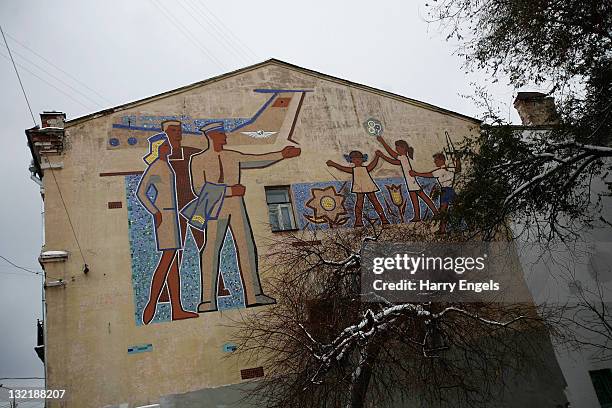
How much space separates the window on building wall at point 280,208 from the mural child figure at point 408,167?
3.03 meters

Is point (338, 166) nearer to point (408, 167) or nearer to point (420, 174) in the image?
point (408, 167)

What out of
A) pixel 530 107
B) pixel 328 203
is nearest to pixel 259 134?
pixel 328 203

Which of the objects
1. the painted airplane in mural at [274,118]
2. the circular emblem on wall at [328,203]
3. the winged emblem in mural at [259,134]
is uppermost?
the painted airplane in mural at [274,118]

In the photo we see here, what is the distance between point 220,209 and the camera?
12.5 metres

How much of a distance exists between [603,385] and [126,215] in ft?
38.7

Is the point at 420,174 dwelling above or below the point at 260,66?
below

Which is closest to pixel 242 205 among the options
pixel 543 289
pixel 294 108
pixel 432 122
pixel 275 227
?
pixel 275 227

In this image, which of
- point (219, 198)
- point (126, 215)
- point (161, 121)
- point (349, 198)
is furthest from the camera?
point (349, 198)

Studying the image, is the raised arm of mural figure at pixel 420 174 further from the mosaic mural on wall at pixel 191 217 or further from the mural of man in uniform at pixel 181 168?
the mural of man in uniform at pixel 181 168

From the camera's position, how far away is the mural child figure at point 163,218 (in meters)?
11.3

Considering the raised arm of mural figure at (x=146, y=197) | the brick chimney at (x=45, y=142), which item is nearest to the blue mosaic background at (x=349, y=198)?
the raised arm of mural figure at (x=146, y=197)

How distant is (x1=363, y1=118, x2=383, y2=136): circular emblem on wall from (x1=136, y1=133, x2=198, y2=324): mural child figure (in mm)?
5619

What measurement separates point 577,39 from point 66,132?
1098cm

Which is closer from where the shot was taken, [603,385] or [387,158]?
[603,385]
